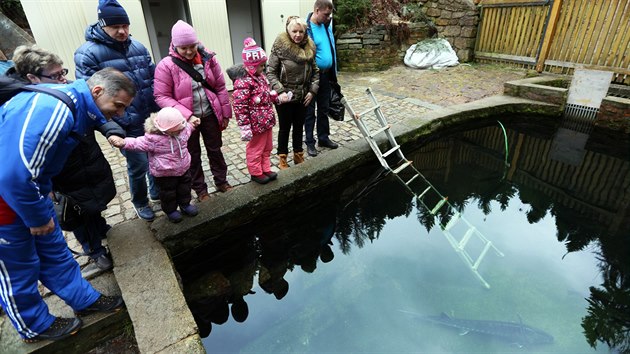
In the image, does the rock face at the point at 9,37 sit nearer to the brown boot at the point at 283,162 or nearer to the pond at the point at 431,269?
the brown boot at the point at 283,162

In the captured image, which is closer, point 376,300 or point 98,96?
point 98,96

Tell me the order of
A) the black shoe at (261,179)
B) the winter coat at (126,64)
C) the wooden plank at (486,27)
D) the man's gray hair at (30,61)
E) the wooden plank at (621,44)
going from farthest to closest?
the wooden plank at (486,27)
the wooden plank at (621,44)
the black shoe at (261,179)
the winter coat at (126,64)
the man's gray hair at (30,61)

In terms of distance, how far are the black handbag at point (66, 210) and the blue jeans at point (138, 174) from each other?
640 mm

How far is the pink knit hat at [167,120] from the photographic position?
2.55m

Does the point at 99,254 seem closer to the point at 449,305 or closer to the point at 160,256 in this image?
the point at 160,256

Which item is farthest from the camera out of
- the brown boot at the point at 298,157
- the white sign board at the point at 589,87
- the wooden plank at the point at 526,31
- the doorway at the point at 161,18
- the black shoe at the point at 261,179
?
the wooden plank at the point at 526,31

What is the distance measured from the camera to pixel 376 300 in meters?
2.92

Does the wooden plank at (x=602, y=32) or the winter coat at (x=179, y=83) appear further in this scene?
the wooden plank at (x=602, y=32)

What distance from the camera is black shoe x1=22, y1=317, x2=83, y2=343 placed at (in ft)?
6.55

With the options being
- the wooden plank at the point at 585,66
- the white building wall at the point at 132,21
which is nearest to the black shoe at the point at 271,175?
the white building wall at the point at 132,21

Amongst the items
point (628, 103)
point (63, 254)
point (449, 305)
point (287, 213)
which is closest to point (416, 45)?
point (628, 103)

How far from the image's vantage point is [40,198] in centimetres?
171

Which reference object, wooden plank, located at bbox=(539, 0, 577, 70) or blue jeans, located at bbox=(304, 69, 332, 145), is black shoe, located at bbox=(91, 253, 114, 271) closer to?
blue jeans, located at bbox=(304, 69, 332, 145)

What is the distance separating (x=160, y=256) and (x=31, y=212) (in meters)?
1.02
